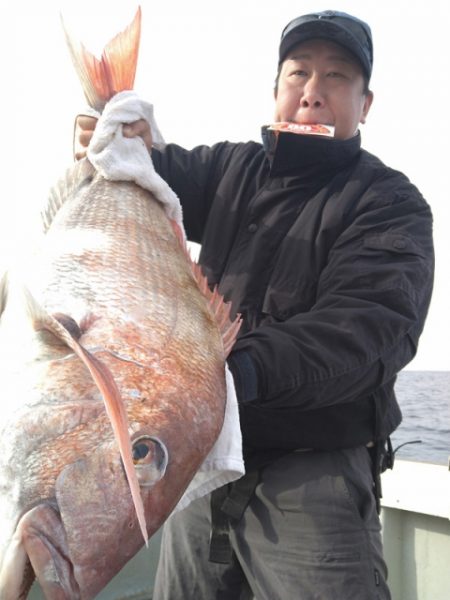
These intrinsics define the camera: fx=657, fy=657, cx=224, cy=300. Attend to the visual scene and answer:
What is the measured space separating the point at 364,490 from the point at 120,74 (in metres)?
2.04

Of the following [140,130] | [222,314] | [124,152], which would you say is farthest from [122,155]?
[222,314]

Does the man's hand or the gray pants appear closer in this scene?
the gray pants

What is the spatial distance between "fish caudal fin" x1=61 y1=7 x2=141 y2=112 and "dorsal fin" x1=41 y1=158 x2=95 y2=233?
11.0 inches

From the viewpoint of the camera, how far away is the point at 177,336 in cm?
193

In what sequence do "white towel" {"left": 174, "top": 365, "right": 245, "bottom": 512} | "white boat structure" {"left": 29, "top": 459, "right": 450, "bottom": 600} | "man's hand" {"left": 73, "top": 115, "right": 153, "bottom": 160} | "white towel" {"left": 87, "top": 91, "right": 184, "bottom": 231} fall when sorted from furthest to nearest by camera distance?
"white boat structure" {"left": 29, "top": 459, "right": 450, "bottom": 600} < "man's hand" {"left": 73, "top": 115, "right": 153, "bottom": 160} < "white towel" {"left": 87, "top": 91, "right": 184, "bottom": 231} < "white towel" {"left": 174, "top": 365, "right": 245, "bottom": 512}

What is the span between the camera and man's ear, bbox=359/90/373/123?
3.31m

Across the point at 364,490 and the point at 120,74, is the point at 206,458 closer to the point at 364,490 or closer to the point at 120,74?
the point at 364,490

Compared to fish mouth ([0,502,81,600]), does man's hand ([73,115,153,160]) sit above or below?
above

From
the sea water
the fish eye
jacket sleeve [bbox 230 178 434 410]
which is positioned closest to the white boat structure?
the sea water

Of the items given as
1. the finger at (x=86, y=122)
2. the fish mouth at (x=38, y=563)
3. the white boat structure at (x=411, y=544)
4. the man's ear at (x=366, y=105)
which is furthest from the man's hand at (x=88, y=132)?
the white boat structure at (x=411, y=544)

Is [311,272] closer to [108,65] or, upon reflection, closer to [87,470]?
[108,65]

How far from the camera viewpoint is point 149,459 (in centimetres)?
162

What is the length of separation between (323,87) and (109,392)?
2147 mm

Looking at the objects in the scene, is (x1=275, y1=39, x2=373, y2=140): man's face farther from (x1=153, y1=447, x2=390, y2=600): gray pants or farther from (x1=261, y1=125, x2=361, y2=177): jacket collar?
(x1=153, y1=447, x2=390, y2=600): gray pants
